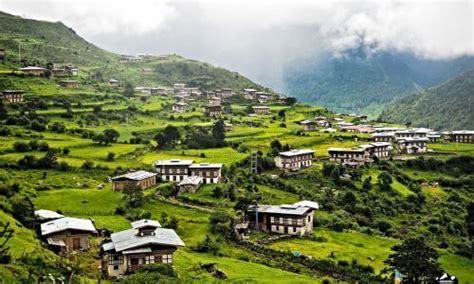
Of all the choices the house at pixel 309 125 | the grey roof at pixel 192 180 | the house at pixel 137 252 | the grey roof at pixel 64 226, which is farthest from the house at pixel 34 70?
the house at pixel 137 252

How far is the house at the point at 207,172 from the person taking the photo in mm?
75812

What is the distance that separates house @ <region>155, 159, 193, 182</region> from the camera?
7675 centimetres

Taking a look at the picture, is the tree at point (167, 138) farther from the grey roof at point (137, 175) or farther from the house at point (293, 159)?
the grey roof at point (137, 175)

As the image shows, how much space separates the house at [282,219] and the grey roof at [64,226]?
20798 mm

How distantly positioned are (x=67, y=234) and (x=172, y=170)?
30.9m

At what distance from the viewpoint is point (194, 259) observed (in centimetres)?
4819

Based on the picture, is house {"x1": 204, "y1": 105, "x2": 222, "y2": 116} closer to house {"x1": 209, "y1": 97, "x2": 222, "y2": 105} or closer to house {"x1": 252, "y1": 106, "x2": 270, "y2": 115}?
house {"x1": 252, "y1": 106, "x2": 270, "y2": 115}

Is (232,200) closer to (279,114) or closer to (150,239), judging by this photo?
(150,239)

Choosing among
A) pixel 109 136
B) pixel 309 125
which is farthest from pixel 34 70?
pixel 309 125

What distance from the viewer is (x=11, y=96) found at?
337 ft

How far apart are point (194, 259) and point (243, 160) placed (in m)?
38.8

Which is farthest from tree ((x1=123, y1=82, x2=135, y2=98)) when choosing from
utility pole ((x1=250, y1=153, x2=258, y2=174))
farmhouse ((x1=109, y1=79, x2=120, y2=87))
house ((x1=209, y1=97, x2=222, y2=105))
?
utility pole ((x1=250, y1=153, x2=258, y2=174))

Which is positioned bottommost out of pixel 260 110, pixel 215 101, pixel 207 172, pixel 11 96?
pixel 207 172

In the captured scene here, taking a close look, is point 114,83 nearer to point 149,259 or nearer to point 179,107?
point 179,107
